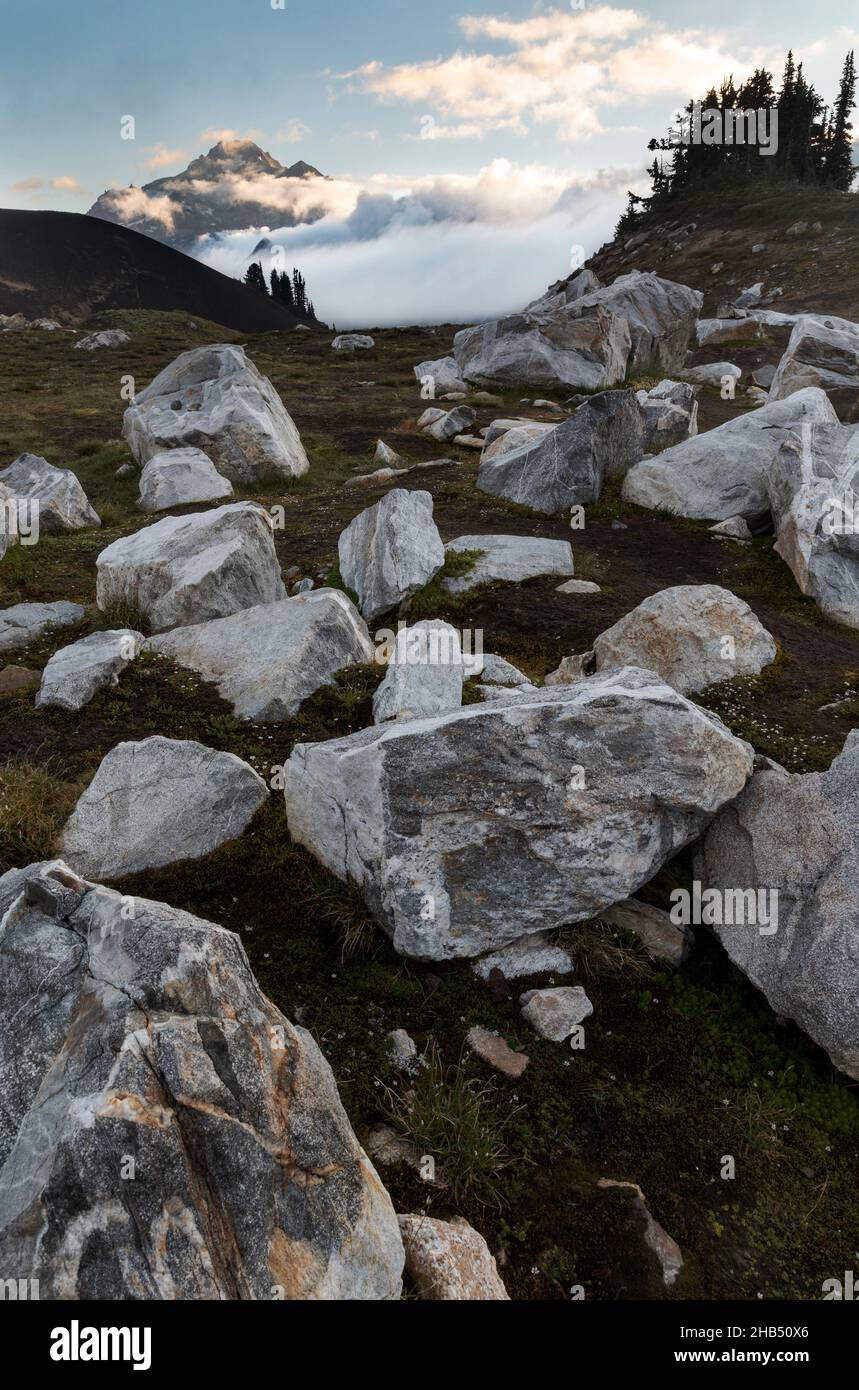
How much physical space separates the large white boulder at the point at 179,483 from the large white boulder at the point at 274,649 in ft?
40.6

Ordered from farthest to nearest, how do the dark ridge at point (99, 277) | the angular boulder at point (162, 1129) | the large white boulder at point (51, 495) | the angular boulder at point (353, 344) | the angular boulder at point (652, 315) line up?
the dark ridge at point (99, 277) → the angular boulder at point (353, 344) → the angular boulder at point (652, 315) → the large white boulder at point (51, 495) → the angular boulder at point (162, 1129)

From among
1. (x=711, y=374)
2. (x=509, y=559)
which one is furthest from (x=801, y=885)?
(x=711, y=374)

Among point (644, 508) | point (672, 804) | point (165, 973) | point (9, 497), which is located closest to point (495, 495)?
point (644, 508)

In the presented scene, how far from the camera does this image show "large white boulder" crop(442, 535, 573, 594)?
1628cm

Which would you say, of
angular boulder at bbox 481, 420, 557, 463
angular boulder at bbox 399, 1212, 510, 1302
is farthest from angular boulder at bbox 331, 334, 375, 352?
angular boulder at bbox 399, 1212, 510, 1302

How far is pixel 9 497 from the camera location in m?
20.8

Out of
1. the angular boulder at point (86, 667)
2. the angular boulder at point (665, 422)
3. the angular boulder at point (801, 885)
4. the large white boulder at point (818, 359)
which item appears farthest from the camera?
the large white boulder at point (818, 359)

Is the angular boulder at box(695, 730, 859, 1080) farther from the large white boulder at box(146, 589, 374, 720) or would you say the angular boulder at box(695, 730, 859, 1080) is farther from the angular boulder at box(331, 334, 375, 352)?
the angular boulder at box(331, 334, 375, 352)

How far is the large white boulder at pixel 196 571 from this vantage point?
1373 cm

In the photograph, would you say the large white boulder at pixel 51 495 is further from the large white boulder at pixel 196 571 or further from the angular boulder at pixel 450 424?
the angular boulder at pixel 450 424

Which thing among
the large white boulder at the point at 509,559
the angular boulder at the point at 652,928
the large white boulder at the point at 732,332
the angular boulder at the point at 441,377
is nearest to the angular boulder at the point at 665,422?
the large white boulder at the point at 509,559

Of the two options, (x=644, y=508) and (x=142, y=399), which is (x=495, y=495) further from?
(x=142, y=399)

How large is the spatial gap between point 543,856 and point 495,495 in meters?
17.0

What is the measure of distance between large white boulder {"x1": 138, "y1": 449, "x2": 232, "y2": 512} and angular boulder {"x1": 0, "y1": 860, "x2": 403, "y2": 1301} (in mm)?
20626
